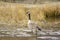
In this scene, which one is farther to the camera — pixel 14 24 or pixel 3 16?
pixel 3 16

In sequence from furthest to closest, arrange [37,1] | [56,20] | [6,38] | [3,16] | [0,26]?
[37,1] → [56,20] → [3,16] → [0,26] → [6,38]

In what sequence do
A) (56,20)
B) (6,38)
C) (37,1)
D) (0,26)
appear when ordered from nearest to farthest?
(6,38), (0,26), (56,20), (37,1)

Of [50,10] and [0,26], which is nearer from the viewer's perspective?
[0,26]

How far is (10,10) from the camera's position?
17.5 metres

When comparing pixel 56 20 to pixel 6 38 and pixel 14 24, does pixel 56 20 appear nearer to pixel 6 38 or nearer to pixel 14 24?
pixel 14 24

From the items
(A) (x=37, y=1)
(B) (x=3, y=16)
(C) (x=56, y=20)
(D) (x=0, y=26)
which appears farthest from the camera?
(A) (x=37, y=1)

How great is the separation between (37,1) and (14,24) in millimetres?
7804

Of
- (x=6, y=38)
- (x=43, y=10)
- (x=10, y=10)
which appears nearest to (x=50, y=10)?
(x=43, y=10)

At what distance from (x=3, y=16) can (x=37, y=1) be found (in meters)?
6.67

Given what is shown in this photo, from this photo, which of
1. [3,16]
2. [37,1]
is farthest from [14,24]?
[37,1]

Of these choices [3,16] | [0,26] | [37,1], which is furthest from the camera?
[37,1]

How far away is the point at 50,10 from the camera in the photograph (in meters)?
18.4

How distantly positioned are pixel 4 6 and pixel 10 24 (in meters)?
2.77

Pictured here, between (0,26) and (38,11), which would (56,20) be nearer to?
(38,11)
